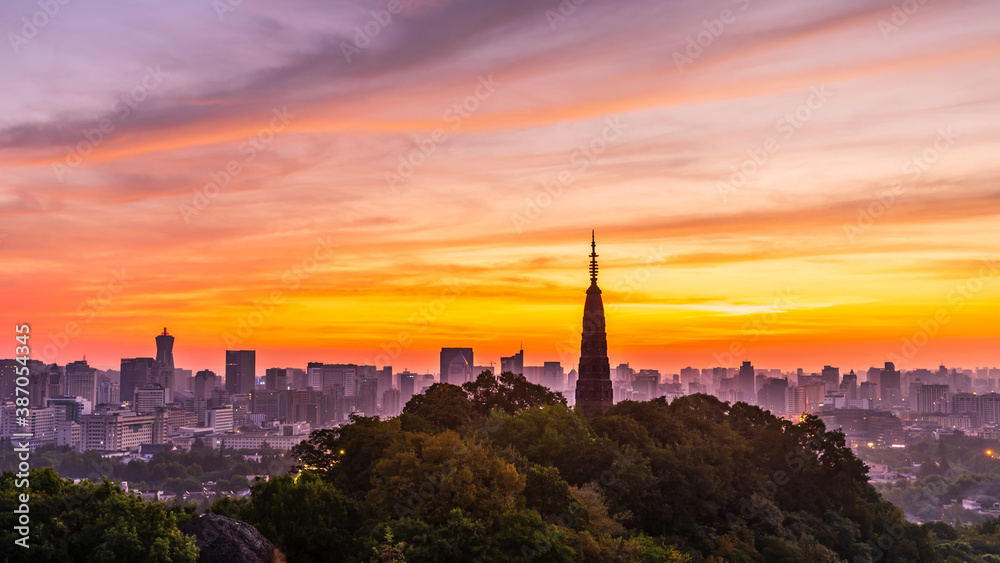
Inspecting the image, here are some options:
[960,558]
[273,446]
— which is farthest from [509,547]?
[273,446]

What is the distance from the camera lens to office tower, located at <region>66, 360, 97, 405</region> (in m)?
184

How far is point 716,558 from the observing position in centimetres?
3247

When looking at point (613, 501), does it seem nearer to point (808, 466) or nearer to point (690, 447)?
point (690, 447)

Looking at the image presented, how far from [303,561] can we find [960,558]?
1566 inches

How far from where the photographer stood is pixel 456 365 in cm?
12438

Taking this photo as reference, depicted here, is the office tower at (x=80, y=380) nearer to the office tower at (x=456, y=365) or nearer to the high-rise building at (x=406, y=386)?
the high-rise building at (x=406, y=386)

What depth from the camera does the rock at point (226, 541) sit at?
67.3ft

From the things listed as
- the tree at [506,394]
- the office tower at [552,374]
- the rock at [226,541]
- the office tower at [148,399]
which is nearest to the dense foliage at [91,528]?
the rock at [226,541]

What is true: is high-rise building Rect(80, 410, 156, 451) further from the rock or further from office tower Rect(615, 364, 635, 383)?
the rock

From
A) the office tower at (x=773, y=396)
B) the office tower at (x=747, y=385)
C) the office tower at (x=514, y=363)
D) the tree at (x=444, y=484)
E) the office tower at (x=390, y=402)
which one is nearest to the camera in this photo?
the tree at (x=444, y=484)

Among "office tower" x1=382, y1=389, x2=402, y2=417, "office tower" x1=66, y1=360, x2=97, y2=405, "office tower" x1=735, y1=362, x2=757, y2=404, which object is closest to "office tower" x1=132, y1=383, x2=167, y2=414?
"office tower" x1=66, y1=360, x2=97, y2=405

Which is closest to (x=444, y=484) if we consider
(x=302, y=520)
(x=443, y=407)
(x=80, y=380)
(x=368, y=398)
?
(x=302, y=520)

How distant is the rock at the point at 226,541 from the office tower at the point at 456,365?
3827 inches

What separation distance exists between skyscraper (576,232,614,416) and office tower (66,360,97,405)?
162 metres
